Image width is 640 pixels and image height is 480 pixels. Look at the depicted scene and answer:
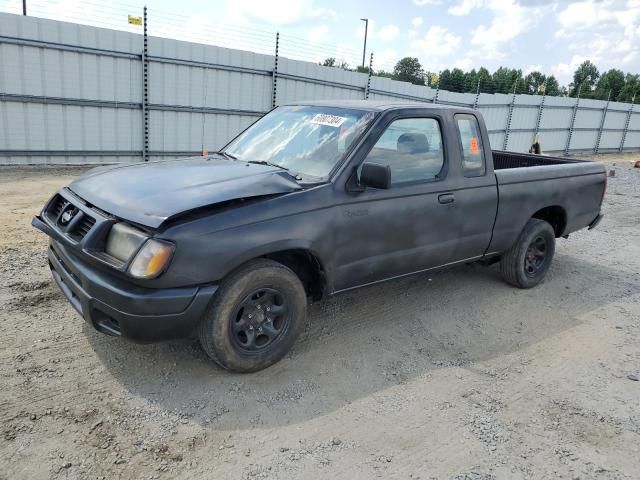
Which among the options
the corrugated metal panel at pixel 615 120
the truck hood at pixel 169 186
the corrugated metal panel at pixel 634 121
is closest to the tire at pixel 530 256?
the truck hood at pixel 169 186

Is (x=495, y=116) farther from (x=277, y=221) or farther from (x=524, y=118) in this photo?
(x=277, y=221)

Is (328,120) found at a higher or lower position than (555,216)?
higher

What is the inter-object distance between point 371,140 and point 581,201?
10.7ft

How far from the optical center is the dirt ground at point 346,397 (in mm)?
2754

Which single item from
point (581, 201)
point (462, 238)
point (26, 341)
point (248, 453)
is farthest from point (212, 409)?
point (581, 201)

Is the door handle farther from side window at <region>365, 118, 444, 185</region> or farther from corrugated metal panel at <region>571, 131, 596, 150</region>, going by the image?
corrugated metal panel at <region>571, 131, 596, 150</region>

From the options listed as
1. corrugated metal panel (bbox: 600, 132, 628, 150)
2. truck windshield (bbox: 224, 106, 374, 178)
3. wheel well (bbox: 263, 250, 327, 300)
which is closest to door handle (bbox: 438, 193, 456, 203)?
truck windshield (bbox: 224, 106, 374, 178)

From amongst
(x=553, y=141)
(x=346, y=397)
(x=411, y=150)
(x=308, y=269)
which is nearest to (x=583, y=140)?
(x=553, y=141)

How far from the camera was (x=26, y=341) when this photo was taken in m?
3.68

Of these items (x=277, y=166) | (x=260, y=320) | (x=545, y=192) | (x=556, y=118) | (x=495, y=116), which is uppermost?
(x=556, y=118)

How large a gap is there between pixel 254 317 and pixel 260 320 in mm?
58

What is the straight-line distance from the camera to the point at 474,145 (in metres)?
4.74

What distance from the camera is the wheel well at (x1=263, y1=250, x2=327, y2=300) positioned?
3678 mm

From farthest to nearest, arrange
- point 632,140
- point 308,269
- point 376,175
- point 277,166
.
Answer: point 632,140 < point 277,166 < point 308,269 < point 376,175
